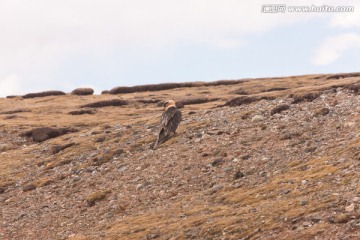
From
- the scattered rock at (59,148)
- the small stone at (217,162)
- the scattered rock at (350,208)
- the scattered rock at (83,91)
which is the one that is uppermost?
the scattered rock at (83,91)

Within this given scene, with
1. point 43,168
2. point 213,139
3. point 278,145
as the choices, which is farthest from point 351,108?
point 43,168

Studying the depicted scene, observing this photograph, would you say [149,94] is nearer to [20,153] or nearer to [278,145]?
[20,153]

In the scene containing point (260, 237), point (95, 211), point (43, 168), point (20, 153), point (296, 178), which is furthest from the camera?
point (20, 153)

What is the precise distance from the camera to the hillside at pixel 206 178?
1991 cm

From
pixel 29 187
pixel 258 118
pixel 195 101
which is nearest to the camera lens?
pixel 29 187

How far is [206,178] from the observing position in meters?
29.3

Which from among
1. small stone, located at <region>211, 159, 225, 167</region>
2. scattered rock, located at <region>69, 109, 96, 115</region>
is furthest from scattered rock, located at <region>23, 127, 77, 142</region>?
small stone, located at <region>211, 159, 225, 167</region>

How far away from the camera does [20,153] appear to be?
47.7m

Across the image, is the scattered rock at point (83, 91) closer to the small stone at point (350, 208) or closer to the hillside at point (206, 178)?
the hillside at point (206, 178)

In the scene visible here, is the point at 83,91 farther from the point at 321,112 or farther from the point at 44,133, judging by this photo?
the point at 321,112

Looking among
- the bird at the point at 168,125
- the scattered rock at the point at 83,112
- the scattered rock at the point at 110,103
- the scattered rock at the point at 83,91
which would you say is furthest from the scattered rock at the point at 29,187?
the scattered rock at the point at 83,91

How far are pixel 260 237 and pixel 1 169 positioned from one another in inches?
1144

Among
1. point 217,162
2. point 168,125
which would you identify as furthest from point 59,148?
point 217,162

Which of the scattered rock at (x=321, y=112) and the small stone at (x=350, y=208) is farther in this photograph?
the scattered rock at (x=321, y=112)
